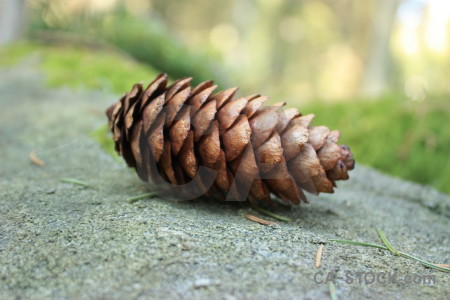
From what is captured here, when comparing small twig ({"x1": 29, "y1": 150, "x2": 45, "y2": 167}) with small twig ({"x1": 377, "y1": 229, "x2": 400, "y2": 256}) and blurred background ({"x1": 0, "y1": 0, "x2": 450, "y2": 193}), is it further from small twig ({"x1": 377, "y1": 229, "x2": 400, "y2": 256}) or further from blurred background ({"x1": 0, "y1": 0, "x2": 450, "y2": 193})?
small twig ({"x1": 377, "y1": 229, "x2": 400, "y2": 256})

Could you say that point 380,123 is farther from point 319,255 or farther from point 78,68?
point 78,68

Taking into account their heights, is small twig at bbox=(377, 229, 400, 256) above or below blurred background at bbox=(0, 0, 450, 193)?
below

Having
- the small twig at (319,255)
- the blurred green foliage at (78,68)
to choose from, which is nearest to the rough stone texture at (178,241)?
the small twig at (319,255)

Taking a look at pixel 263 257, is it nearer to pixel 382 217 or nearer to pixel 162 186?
pixel 162 186

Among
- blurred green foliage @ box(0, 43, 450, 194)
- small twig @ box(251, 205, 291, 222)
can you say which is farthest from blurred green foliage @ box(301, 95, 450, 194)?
small twig @ box(251, 205, 291, 222)

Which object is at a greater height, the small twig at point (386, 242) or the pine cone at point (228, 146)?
the pine cone at point (228, 146)

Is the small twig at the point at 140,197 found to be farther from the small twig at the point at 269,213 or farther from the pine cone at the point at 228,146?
the small twig at the point at 269,213
